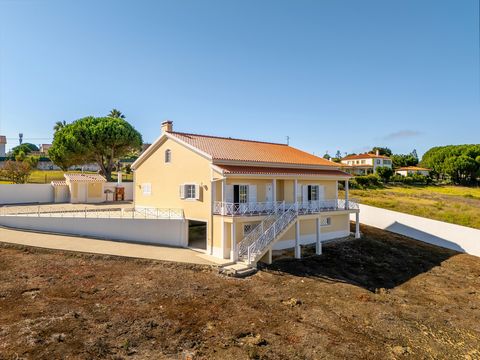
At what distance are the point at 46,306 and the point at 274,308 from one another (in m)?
8.92

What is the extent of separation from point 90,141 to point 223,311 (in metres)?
35.6

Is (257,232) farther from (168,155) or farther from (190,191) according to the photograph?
(168,155)

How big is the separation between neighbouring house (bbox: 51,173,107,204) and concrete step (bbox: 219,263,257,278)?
23.9 metres

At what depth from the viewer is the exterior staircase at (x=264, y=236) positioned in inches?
683

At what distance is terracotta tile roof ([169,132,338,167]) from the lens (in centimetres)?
2117

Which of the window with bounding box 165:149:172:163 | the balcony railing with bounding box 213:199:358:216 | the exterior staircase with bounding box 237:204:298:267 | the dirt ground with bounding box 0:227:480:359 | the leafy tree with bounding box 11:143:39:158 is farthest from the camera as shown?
the leafy tree with bounding box 11:143:39:158

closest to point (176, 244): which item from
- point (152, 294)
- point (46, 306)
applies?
point (152, 294)

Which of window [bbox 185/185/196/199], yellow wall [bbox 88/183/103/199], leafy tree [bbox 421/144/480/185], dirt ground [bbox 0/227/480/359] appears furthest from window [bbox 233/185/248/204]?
leafy tree [bbox 421/144/480/185]

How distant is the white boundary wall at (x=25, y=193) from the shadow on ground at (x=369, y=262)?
92.1 feet

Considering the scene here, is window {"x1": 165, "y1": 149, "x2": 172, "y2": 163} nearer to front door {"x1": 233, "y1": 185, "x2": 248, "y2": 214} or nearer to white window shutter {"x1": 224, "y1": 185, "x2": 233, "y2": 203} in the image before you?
white window shutter {"x1": 224, "y1": 185, "x2": 233, "y2": 203}

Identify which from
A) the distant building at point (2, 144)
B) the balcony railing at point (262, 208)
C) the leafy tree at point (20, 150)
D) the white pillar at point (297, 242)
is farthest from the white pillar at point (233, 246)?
the distant building at point (2, 144)

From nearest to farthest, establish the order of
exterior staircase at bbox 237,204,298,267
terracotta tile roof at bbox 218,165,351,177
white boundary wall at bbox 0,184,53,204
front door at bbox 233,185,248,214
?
1. exterior staircase at bbox 237,204,298,267
2. terracotta tile roof at bbox 218,165,351,177
3. front door at bbox 233,185,248,214
4. white boundary wall at bbox 0,184,53,204

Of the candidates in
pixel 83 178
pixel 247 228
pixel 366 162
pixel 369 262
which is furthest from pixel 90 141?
pixel 366 162

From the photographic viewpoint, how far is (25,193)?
3250 centimetres
